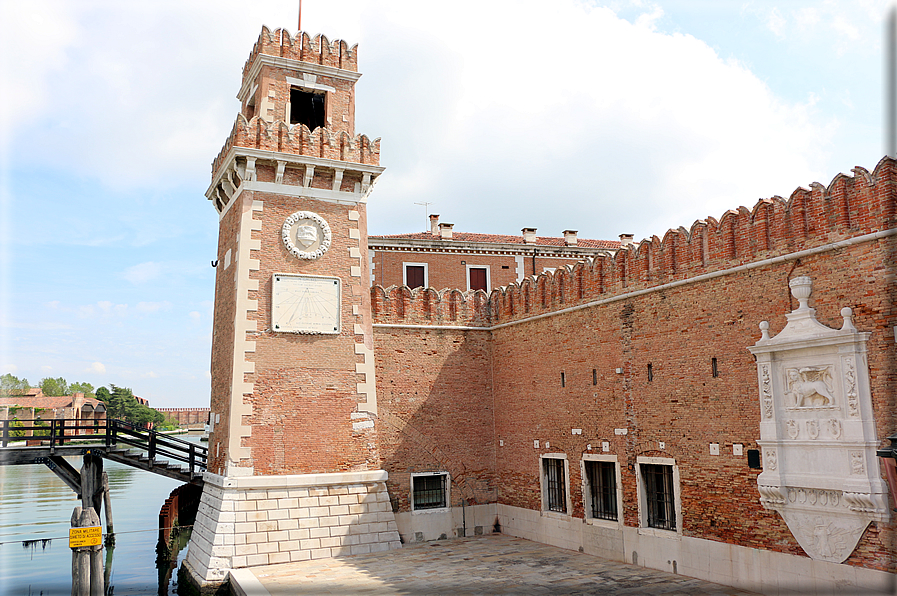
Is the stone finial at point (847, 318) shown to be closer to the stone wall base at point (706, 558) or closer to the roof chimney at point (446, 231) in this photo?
the stone wall base at point (706, 558)

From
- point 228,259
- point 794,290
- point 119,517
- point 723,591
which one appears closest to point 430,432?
point 228,259

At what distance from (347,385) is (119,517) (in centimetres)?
1587

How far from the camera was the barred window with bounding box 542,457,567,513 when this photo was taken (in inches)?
548

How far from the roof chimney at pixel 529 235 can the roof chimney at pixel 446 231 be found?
9.28 feet

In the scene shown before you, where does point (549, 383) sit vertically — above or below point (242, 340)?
below

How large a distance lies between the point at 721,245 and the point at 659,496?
4545 mm

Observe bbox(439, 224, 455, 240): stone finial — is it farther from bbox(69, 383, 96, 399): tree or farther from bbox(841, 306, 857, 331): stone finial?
bbox(69, 383, 96, 399): tree

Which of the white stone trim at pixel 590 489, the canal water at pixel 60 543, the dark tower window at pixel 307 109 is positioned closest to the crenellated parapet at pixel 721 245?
the white stone trim at pixel 590 489

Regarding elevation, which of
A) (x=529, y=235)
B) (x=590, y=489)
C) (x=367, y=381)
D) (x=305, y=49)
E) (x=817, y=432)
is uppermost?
(x=305, y=49)

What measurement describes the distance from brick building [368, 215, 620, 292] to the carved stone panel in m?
13.0

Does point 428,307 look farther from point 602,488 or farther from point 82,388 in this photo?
point 82,388

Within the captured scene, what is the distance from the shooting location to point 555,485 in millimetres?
14148

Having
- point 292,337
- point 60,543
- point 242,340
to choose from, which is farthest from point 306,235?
point 60,543

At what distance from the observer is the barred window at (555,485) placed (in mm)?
13914
